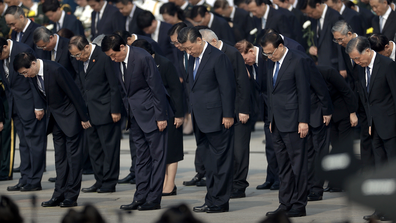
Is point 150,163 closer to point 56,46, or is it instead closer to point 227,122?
point 227,122

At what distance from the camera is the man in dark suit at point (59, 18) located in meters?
10.3

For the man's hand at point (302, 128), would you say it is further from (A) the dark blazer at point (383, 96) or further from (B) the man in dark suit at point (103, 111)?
(B) the man in dark suit at point (103, 111)

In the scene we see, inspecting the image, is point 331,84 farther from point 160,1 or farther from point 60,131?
point 160,1

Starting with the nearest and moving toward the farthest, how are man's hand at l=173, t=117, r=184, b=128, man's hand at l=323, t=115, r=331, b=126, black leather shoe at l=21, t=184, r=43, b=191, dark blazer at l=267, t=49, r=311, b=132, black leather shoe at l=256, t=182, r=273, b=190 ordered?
dark blazer at l=267, t=49, r=311, b=132
man's hand at l=323, t=115, r=331, b=126
man's hand at l=173, t=117, r=184, b=128
black leather shoe at l=256, t=182, r=273, b=190
black leather shoe at l=21, t=184, r=43, b=191

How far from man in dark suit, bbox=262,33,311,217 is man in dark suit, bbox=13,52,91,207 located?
216 cm

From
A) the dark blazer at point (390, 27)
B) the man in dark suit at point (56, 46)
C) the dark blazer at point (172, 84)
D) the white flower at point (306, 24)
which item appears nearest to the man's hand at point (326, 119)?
the dark blazer at point (172, 84)

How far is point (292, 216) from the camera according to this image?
650cm

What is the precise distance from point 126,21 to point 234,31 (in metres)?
1.84

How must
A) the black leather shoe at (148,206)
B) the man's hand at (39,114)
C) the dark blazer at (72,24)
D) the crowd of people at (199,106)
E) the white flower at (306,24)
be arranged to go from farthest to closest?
1. the white flower at (306,24)
2. the dark blazer at (72,24)
3. the man's hand at (39,114)
4. the black leather shoe at (148,206)
5. the crowd of people at (199,106)

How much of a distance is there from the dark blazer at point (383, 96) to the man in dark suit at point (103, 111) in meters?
3.03

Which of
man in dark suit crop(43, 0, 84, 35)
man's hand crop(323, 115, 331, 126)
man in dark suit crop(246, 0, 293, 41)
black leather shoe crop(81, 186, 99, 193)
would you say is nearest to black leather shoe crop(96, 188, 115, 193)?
black leather shoe crop(81, 186, 99, 193)

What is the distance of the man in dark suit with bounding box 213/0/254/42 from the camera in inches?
473

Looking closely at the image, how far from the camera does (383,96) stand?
22.4 feet

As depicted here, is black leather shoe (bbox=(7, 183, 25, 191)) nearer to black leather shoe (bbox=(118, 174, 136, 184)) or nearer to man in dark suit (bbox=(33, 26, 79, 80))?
black leather shoe (bbox=(118, 174, 136, 184))
